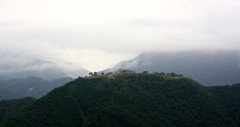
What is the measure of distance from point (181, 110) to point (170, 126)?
16650 millimetres

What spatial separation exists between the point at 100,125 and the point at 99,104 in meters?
19.1

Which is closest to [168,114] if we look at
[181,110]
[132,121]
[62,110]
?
[181,110]

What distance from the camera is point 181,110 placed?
196m

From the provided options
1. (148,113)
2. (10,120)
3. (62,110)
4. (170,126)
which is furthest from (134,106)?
(10,120)

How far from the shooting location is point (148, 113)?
18862 cm

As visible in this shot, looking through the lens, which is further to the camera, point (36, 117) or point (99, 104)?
point (99, 104)

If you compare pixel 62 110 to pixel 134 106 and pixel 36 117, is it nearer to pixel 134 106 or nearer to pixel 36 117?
pixel 36 117

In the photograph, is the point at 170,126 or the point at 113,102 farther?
the point at 113,102

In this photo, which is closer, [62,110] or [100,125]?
[100,125]

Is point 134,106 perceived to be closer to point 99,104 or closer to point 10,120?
point 99,104

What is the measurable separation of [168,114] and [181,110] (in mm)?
7523

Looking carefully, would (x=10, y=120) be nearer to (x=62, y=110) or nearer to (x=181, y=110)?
(x=62, y=110)

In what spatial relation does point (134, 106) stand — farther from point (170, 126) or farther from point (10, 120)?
point (10, 120)

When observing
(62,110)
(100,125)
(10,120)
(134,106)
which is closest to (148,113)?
(134,106)
